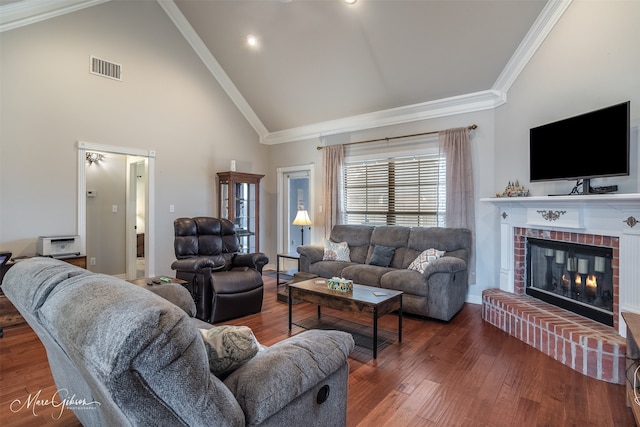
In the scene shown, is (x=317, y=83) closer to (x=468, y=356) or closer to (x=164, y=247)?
(x=164, y=247)

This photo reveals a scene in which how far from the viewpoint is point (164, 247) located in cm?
507

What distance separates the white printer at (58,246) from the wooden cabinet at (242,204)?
2.15 metres

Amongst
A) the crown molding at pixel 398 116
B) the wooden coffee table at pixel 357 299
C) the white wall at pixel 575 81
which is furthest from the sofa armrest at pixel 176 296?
the crown molding at pixel 398 116

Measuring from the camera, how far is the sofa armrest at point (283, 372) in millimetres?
1106

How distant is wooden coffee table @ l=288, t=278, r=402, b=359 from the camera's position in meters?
2.78

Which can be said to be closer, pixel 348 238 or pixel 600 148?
pixel 600 148

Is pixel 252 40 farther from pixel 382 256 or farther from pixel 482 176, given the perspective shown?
pixel 482 176

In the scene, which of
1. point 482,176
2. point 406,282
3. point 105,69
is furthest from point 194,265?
point 482,176

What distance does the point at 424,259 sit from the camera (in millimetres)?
3947

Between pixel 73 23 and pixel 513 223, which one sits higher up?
pixel 73 23

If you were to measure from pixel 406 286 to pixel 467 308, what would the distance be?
1061 mm

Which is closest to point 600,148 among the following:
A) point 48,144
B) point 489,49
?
point 489,49

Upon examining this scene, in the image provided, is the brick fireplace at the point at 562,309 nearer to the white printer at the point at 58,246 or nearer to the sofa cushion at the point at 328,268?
Answer: the sofa cushion at the point at 328,268

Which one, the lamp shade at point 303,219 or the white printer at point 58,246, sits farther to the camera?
the lamp shade at point 303,219
